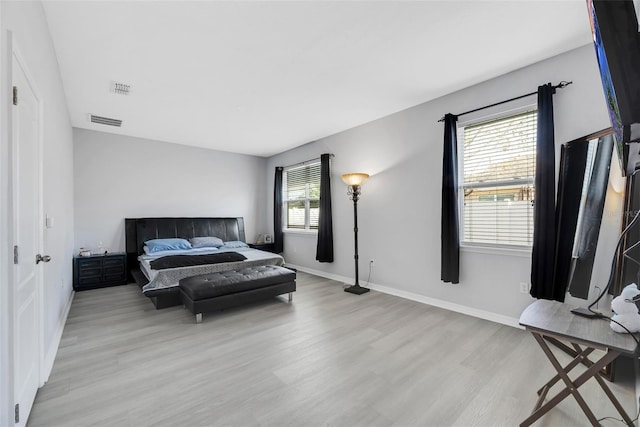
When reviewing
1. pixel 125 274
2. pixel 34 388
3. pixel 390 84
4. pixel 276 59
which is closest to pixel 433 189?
pixel 390 84

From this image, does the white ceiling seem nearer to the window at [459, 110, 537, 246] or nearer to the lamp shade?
the window at [459, 110, 537, 246]

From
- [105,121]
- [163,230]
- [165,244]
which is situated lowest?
[165,244]

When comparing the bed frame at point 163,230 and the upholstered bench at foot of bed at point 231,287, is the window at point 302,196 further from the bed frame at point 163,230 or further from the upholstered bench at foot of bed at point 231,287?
the upholstered bench at foot of bed at point 231,287

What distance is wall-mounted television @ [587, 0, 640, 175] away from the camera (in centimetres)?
82

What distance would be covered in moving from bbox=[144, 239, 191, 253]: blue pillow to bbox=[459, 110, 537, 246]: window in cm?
449

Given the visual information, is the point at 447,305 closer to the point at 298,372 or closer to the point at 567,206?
the point at 567,206

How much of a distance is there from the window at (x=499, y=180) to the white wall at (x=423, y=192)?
23cm

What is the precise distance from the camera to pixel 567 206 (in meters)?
2.45

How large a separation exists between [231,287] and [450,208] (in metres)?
2.75

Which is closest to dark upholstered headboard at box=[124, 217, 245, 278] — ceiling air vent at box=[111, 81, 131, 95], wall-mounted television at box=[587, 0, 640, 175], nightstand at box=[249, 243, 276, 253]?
nightstand at box=[249, 243, 276, 253]

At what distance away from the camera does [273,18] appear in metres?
2.10

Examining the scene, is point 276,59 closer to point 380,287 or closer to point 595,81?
point 595,81

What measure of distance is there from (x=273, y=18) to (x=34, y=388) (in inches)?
119

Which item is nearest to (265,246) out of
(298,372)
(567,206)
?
(298,372)
